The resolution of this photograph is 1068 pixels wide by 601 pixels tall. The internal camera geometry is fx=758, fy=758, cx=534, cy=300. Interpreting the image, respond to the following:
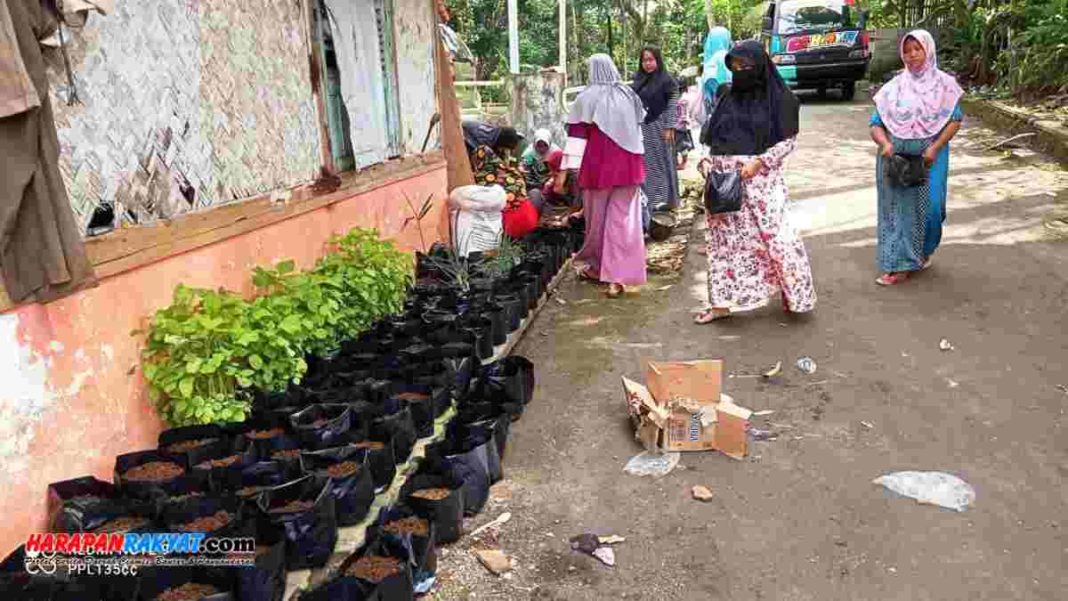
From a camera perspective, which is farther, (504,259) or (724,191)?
(504,259)

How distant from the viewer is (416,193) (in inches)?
249

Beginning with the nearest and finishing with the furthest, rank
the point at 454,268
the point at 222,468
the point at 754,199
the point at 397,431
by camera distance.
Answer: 1. the point at 222,468
2. the point at 397,431
3. the point at 754,199
4. the point at 454,268

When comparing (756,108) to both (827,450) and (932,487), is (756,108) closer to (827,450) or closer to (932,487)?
(827,450)

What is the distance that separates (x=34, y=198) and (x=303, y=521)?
1.40 meters

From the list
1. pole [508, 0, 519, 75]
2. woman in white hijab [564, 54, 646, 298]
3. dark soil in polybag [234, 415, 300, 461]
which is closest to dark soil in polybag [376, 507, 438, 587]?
dark soil in polybag [234, 415, 300, 461]

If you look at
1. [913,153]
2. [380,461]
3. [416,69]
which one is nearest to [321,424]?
[380,461]

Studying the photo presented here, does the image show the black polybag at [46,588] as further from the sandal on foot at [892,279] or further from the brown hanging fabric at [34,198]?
the sandal on foot at [892,279]

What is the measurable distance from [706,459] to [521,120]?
8064 millimetres

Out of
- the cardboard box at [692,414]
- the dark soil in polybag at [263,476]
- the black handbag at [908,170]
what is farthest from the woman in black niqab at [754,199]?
the dark soil in polybag at [263,476]

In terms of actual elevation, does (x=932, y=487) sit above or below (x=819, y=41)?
below

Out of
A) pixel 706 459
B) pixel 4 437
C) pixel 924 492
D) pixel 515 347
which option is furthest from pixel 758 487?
pixel 4 437

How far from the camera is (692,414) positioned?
3.62 metres

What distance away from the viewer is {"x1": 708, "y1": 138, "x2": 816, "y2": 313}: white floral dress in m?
5.03

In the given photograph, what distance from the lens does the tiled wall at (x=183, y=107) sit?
9.67ft
